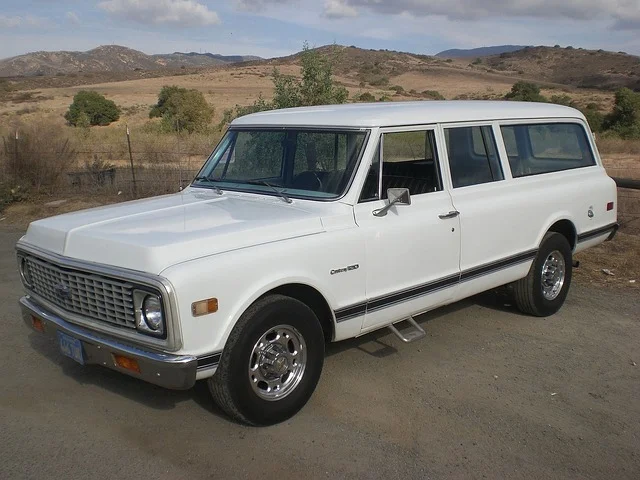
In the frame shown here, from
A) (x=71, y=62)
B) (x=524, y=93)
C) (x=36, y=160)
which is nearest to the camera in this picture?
(x=36, y=160)

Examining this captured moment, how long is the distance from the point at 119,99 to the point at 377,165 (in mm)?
49783

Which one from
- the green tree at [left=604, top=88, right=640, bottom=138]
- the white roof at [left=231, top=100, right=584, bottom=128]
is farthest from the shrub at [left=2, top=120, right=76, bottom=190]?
the green tree at [left=604, top=88, right=640, bottom=138]

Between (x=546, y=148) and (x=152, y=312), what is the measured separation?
427 cm

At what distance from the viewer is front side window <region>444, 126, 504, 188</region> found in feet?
17.3

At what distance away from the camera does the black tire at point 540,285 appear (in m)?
6.01

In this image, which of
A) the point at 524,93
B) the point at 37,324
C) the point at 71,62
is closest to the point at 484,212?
the point at 37,324

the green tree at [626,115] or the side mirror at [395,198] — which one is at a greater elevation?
the side mirror at [395,198]

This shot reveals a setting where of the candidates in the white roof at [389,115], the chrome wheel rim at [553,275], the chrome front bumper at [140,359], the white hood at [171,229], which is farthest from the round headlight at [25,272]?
the chrome wheel rim at [553,275]

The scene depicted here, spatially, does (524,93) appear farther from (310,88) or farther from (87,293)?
(87,293)

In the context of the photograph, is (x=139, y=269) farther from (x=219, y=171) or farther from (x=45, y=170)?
(x=45, y=170)

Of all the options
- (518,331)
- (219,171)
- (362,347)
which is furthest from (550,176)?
(219,171)

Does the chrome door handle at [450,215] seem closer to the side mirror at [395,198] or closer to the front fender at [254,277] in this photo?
the side mirror at [395,198]

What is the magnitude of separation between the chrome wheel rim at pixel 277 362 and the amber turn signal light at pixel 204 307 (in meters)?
0.43

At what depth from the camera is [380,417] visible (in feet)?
14.1
